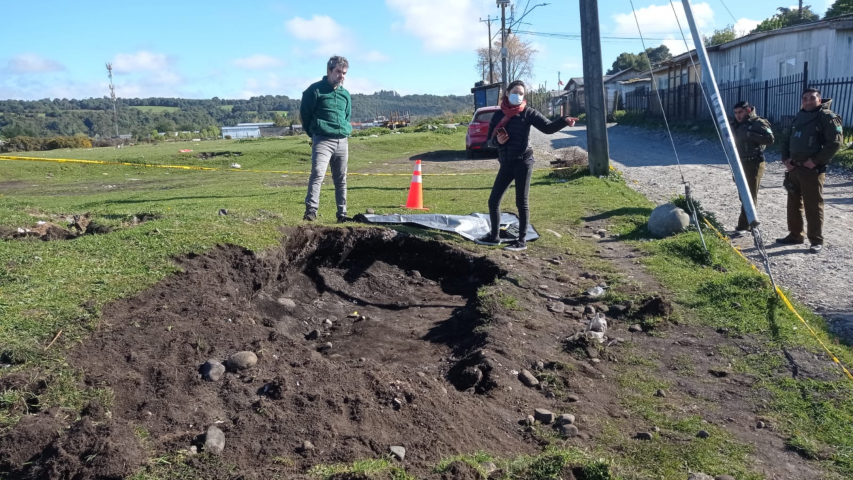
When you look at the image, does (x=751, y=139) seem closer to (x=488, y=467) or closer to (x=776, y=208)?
(x=776, y=208)

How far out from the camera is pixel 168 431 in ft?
10.6

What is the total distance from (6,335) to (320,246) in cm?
362

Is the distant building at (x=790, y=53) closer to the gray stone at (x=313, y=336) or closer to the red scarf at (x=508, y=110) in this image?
A: the red scarf at (x=508, y=110)

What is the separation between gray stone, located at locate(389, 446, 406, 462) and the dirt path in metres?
3.95

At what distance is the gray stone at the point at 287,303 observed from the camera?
5.98 meters

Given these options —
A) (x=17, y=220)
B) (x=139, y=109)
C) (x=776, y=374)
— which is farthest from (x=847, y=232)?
(x=139, y=109)

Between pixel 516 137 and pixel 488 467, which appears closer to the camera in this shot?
pixel 488 467

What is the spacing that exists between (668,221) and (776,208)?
3.13m

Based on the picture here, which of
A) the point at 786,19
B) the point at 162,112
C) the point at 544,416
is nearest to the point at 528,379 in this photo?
the point at 544,416

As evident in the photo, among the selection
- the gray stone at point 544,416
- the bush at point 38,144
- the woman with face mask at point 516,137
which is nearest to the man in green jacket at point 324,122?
the woman with face mask at point 516,137

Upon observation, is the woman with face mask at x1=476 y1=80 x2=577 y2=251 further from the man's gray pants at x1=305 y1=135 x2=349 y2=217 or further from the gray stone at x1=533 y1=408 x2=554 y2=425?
the gray stone at x1=533 y1=408 x2=554 y2=425

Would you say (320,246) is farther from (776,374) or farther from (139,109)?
(139,109)

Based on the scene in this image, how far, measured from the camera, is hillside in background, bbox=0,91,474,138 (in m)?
96.8

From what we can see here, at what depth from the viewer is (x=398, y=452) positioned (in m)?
3.20
